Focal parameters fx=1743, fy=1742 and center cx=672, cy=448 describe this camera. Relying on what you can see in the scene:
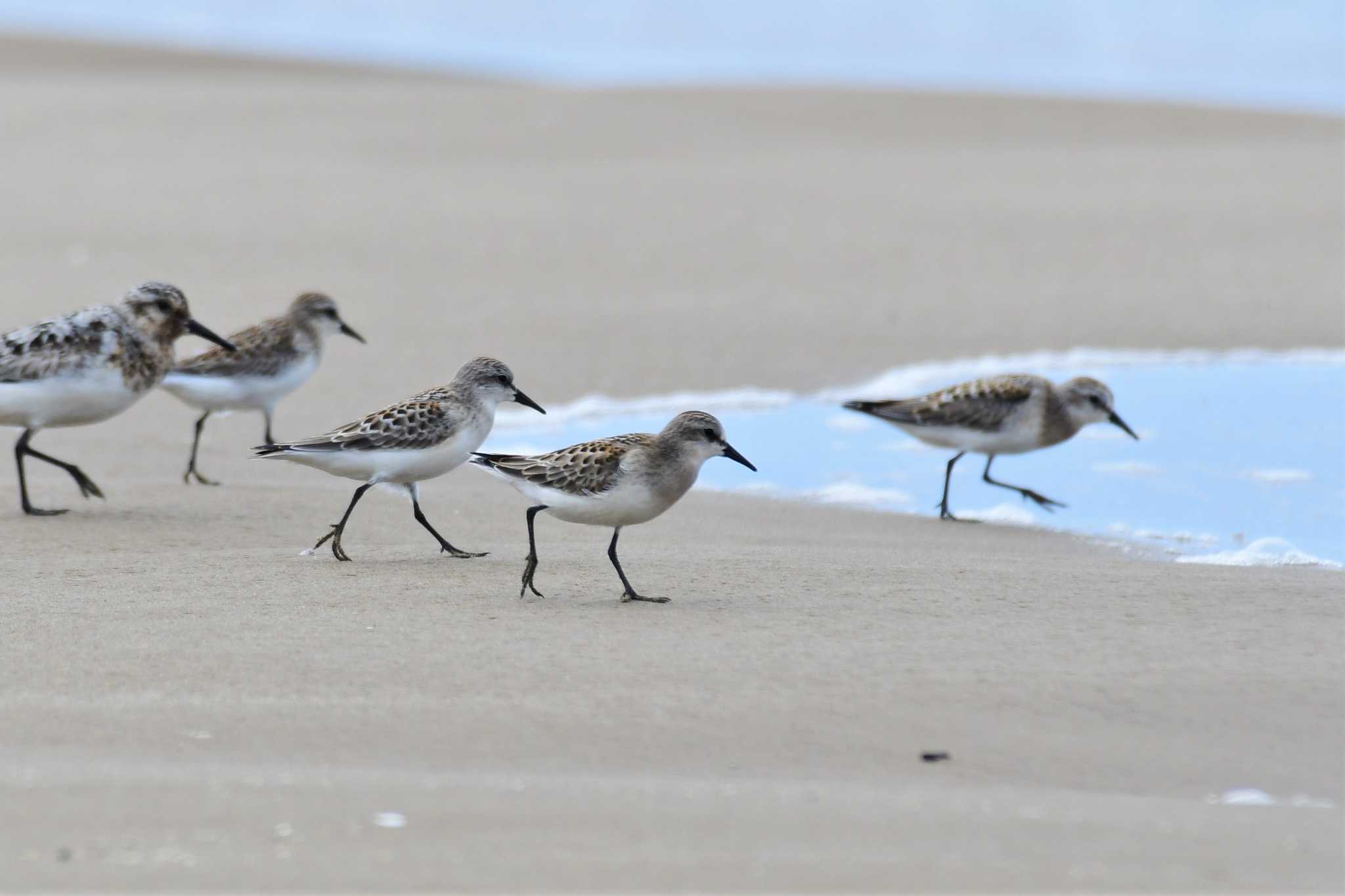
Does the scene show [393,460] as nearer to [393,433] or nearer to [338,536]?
[393,433]

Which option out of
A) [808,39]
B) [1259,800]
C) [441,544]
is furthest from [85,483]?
[808,39]

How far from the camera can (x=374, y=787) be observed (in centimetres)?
418

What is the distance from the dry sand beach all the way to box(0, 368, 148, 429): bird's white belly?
419mm

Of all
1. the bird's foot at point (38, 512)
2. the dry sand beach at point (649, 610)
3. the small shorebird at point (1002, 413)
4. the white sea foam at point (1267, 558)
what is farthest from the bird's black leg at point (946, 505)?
the bird's foot at point (38, 512)

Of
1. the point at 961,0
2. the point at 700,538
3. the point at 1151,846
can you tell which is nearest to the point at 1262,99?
the point at 961,0

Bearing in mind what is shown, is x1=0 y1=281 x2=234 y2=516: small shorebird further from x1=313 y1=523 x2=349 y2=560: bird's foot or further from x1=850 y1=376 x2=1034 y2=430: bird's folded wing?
x1=850 y1=376 x2=1034 y2=430: bird's folded wing

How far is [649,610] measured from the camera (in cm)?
582

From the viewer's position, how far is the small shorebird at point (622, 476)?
19.7ft

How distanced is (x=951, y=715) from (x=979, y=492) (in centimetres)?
413

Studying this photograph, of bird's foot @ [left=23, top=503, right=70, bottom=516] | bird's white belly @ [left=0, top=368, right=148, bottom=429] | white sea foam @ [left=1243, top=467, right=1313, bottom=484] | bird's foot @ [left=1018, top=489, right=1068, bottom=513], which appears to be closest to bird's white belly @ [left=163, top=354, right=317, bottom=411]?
bird's white belly @ [left=0, top=368, right=148, bottom=429]

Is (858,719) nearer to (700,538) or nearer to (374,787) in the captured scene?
(374,787)

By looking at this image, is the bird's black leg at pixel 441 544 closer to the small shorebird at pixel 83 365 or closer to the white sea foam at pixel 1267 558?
the small shorebird at pixel 83 365

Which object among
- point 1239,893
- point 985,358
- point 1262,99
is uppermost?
point 1262,99

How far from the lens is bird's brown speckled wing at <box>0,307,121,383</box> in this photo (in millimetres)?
7590
